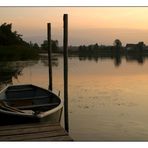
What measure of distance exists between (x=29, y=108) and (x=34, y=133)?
2989 millimetres

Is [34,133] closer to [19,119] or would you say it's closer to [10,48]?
[19,119]

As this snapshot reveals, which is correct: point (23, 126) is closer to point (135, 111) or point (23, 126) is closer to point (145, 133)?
point (145, 133)

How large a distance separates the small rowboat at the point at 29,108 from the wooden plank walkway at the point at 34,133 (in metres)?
0.54

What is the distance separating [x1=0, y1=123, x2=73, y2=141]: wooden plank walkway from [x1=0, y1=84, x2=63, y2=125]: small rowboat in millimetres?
539

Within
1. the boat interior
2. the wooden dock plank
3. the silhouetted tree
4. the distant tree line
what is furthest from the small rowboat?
the silhouetted tree

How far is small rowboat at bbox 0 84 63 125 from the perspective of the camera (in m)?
10.2

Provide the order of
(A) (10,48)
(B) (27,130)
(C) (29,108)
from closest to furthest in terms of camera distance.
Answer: (B) (27,130)
(C) (29,108)
(A) (10,48)

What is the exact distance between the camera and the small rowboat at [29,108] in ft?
33.5

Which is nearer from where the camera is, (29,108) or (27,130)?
(27,130)

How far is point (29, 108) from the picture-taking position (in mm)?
11828

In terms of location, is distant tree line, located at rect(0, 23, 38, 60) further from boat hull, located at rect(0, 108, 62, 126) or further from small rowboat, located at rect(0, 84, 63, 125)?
boat hull, located at rect(0, 108, 62, 126)

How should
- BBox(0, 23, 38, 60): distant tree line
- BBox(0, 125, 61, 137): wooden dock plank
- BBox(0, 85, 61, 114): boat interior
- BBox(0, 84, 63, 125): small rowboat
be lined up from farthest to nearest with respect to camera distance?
1. BBox(0, 23, 38, 60): distant tree line
2. BBox(0, 85, 61, 114): boat interior
3. BBox(0, 84, 63, 125): small rowboat
4. BBox(0, 125, 61, 137): wooden dock plank

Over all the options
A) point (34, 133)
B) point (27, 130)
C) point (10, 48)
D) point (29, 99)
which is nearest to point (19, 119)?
point (27, 130)
